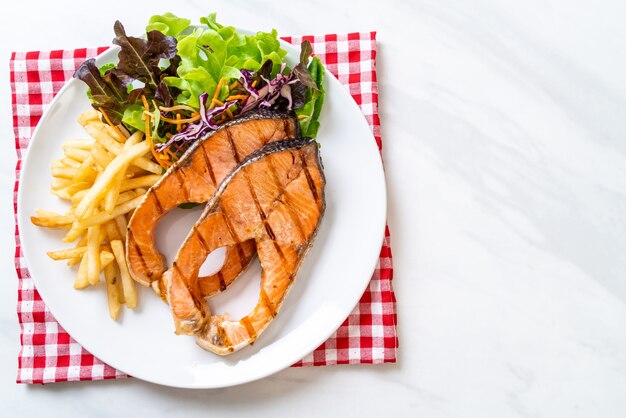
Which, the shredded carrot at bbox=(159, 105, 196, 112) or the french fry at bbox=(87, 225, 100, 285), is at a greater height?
the shredded carrot at bbox=(159, 105, 196, 112)

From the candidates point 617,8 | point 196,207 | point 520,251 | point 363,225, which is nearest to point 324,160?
point 363,225

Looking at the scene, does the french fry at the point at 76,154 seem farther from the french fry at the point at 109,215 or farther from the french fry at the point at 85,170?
the french fry at the point at 109,215

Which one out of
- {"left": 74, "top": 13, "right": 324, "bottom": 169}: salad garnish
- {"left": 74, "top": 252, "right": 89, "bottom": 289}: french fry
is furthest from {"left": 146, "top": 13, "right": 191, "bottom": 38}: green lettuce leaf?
{"left": 74, "top": 252, "right": 89, "bottom": 289}: french fry

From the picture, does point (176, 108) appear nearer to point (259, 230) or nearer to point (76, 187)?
point (76, 187)

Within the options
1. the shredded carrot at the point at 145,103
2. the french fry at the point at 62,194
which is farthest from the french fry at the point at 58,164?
the shredded carrot at the point at 145,103

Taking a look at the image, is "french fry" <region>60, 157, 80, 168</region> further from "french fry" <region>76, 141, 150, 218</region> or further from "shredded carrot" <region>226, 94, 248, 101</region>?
"shredded carrot" <region>226, 94, 248, 101</region>
